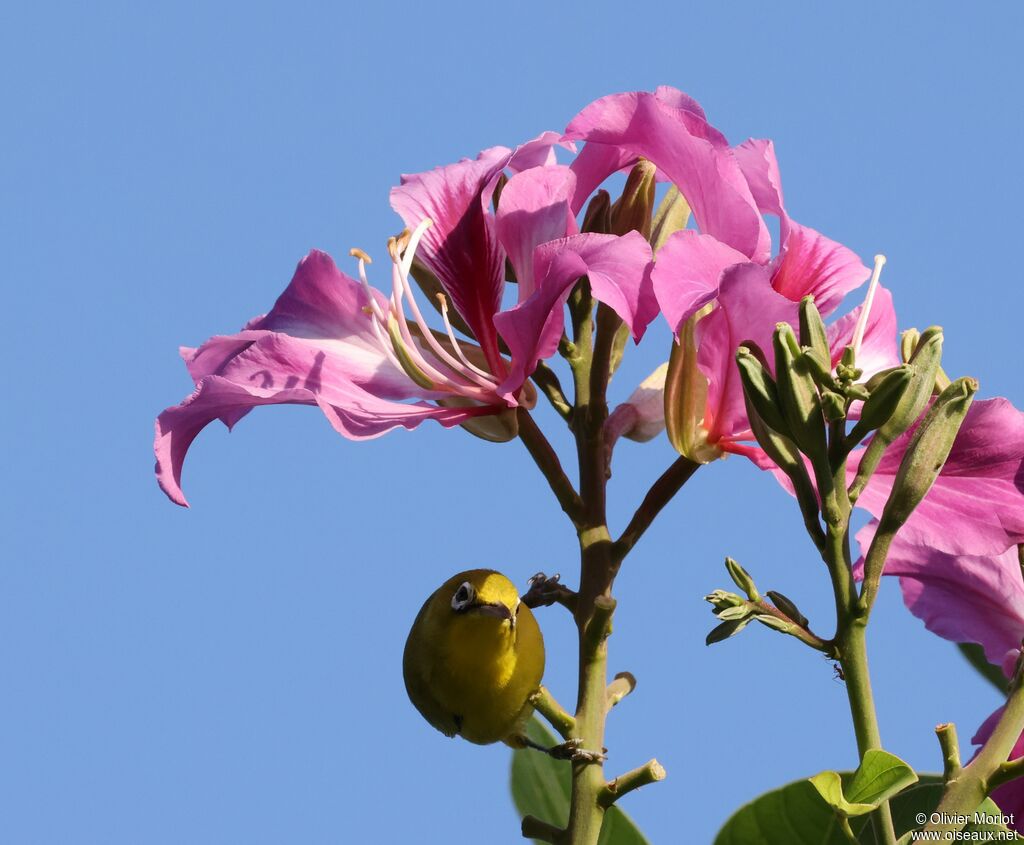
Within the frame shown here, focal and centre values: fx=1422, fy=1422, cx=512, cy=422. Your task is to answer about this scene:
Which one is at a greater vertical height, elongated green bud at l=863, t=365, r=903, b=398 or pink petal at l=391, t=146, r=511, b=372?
pink petal at l=391, t=146, r=511, b=372

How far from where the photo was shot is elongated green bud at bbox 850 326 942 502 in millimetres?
1482

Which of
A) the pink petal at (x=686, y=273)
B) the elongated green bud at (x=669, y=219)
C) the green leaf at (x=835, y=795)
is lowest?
the green leaf at (x=835, y=795)

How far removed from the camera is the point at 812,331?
1.48 m

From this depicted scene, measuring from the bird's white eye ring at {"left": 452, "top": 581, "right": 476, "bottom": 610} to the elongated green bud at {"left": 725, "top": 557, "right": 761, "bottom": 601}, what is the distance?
0.32 metres

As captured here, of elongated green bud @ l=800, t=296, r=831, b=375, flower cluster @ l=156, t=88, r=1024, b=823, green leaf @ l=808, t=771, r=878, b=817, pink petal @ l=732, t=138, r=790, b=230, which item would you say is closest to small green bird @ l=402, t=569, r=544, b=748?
flower cluster @ l=156, t=88, r=1024, b=823

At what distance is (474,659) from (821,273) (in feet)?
2.33

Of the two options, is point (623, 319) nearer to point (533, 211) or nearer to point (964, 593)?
point (533, 211)

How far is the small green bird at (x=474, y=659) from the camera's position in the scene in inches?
65.1

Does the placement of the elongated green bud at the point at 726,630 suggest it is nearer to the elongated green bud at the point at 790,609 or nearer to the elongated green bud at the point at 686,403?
the elongated green bud at the point at 790,609

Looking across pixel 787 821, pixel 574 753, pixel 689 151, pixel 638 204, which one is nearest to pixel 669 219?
pixel 638 204

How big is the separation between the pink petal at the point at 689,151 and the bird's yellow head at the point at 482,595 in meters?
0.49

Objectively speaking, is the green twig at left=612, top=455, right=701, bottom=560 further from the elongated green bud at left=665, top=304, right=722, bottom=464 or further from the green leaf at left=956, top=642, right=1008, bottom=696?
the green leaf at left=956, top=642, right=1008, bottom=696

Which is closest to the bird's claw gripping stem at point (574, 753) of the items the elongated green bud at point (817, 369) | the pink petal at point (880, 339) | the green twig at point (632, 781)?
the green twig at point (632, 781)

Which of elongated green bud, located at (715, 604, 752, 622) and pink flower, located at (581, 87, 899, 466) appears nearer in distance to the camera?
elongated green bud, located at (715, 604, 752, 622)
